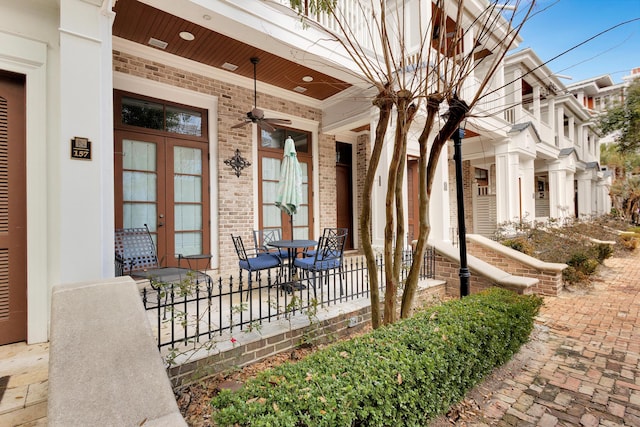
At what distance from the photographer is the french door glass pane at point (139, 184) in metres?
4.87

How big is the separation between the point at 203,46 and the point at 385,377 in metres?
5.33

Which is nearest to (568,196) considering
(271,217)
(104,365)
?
(271,217)

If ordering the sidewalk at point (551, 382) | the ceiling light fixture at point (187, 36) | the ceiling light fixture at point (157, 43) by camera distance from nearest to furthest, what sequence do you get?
the sidewalk at point (551, 382), the ceiling light fixture at point (187, 36), the ceiling light fixture at point (157, 43)

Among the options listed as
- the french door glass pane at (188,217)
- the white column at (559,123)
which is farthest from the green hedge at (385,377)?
the white column at (559,123)

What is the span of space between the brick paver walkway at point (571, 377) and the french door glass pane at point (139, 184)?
5100 millimetres

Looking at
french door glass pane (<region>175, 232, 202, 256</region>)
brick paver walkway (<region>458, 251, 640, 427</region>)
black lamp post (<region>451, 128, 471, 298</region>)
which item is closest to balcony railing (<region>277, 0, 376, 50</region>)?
black lamp post (<region>451, 128, 471, 298</region>)

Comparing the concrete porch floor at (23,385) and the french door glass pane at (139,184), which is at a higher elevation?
the french door glass pane at (139,184)

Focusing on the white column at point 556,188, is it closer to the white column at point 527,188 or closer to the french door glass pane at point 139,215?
the white column at point 527,188

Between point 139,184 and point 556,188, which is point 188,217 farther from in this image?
point 556,188

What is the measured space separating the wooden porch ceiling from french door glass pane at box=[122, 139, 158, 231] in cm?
165

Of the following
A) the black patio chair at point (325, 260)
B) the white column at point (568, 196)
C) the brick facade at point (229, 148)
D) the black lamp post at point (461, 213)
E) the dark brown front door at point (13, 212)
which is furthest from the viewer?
the white column at point (568, 196)

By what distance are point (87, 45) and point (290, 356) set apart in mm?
3486

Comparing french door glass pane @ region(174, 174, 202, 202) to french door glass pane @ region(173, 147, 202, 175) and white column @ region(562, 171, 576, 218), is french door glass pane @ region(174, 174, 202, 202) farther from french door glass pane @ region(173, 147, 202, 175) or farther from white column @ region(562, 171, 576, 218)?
white column @ region(562, 171, 576, 218)

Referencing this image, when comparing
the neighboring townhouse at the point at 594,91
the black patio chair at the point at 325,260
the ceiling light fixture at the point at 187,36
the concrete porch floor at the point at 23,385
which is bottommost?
the concrete porch floor at the point at 23,385
